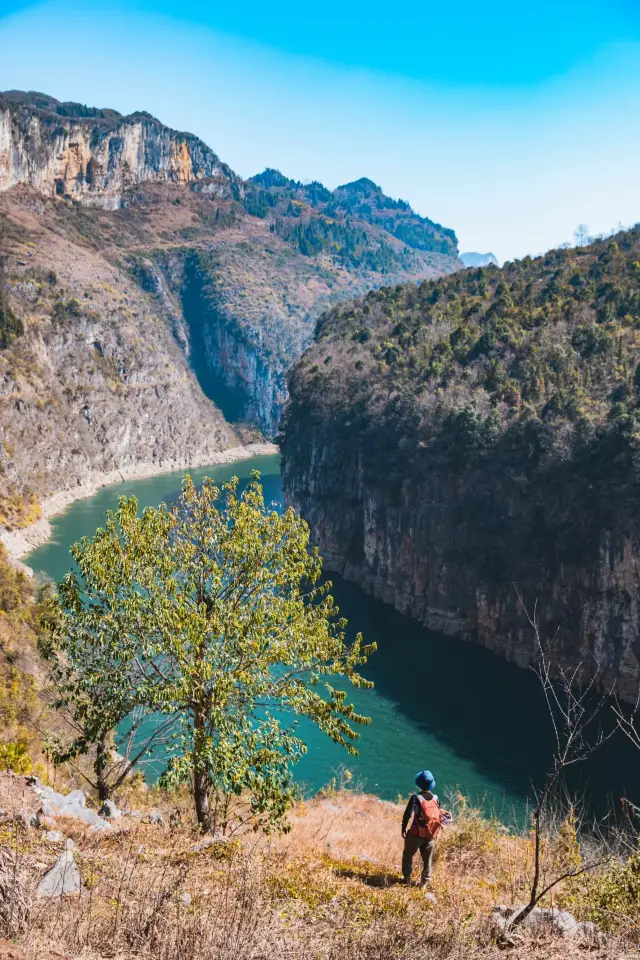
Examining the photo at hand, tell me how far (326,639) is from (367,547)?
143 ft

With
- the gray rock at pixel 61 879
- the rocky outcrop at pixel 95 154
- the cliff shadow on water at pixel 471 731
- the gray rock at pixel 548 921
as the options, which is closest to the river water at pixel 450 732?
the cliff shadow on water at pixel 471 731

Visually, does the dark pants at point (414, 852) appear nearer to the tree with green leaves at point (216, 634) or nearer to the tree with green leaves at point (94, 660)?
the tree with green leaves at point (216, 634)

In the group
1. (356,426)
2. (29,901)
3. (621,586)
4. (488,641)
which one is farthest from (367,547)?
(29,901)

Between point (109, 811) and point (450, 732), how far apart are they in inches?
967

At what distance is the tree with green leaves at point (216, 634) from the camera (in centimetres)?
1102

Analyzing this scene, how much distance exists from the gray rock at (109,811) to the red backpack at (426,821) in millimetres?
4832

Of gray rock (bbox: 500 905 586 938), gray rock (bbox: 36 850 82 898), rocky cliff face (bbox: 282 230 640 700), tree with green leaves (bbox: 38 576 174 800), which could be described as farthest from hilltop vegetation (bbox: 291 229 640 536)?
gray rock (bbox: 36 850 82 898)

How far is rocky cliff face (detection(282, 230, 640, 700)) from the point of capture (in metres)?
38.2

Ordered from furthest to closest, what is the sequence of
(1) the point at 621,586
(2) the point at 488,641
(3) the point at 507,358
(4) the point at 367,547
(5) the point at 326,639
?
(4) the point at 367,547
(3) the point at 507,358
(2) the point at 488,641
(1) the point at 621,586
(5) the point at 326,639

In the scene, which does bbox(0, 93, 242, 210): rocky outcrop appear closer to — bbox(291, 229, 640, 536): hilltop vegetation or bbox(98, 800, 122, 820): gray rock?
bbox(291, 229, 640, 536): hilltop vegetation

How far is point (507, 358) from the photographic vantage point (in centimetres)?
5159

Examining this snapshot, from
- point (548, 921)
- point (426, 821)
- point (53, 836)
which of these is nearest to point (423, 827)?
point (426, 821)

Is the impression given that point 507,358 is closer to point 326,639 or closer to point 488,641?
point 488,641

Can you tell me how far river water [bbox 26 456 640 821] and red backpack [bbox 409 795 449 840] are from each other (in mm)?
11440
